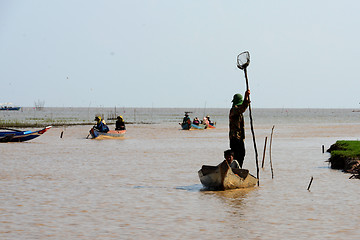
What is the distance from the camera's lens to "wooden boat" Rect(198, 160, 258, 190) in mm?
12578

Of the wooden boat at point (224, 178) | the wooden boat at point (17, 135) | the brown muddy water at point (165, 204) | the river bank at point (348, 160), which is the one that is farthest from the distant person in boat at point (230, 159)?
the wooden boat at point (17, 135)

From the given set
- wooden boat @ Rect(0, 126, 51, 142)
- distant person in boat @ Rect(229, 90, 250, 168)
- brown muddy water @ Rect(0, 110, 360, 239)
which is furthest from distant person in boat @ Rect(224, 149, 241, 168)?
wooden boat @ Rect(0, 126, 51, 142)

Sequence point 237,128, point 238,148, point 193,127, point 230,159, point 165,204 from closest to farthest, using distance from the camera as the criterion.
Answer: point 165,204
point 230,159
point 237,128
point 238,148
point 193,127

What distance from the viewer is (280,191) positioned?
1310 centimetres

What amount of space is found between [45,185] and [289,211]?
6.93 metres

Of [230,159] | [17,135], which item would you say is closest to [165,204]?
[230,159]

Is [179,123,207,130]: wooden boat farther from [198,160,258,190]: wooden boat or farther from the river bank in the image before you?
[198,160,258,190]: wooden boat

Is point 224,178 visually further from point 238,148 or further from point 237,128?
point 237,128

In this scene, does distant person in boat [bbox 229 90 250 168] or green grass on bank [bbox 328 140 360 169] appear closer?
distant person in boat [bbox 229 90 250 168]

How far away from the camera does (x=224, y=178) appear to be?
41.4 ft

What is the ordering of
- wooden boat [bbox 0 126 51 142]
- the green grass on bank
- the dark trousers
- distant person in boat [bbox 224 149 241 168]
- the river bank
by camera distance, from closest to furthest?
distant person in boat [bbox 224 149 241 168], the dark trousers, the river bank, the green grass on bank, wooden boat [bbox 0 126 51 142]

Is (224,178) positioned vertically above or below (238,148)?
below

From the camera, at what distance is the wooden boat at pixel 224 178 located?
12.6 m

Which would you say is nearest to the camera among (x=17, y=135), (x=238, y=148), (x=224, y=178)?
(x=224, y=178)
